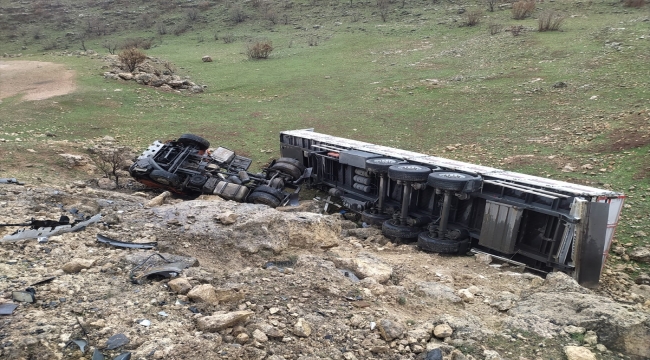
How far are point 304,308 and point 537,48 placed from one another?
23.5 meters

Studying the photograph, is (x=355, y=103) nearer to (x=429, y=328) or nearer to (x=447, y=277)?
(x=447, y=277)

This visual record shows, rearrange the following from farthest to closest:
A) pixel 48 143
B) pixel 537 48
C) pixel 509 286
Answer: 1. pixel 537 48
2. pixel 48 143
3. pixel 509 286

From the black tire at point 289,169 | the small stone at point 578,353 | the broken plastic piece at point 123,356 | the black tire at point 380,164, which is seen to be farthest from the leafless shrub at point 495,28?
the broken plastic piece at point 123,356

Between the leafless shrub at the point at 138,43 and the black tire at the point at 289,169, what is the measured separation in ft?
103

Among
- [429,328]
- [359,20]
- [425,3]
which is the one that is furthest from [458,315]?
[425,3]

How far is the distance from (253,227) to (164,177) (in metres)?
4.61

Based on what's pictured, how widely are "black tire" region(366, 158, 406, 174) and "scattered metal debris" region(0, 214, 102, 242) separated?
5571 mm

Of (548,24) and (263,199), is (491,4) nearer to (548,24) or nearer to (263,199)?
(548,24)

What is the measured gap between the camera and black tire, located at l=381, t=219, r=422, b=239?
351 inches

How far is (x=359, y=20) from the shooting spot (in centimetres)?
3828

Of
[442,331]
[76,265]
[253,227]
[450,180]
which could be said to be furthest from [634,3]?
[76,265]

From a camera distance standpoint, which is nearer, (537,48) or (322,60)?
(537,48)

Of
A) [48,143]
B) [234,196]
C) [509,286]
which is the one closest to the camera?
[509,286]

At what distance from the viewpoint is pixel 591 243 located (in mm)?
7043
